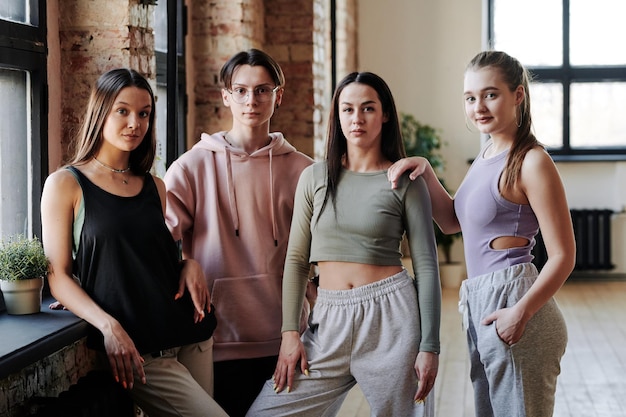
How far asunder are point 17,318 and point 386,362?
1009mm

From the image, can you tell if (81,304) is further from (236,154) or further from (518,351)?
(518,351)

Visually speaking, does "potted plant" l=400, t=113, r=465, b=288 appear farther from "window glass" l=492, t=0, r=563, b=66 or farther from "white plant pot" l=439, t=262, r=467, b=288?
"window glass" l=492, t=0, r=563, b=66

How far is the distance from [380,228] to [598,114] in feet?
22.9

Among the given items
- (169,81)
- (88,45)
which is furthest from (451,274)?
(88,45)

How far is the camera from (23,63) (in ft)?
9.36

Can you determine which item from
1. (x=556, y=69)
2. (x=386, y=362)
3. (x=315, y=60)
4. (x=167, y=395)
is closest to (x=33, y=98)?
(x=167, y=395)

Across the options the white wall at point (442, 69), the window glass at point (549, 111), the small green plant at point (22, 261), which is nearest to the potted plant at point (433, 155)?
the white wall at point (442, 69)

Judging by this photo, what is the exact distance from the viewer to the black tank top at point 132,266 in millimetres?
2311

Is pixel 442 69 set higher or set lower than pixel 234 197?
higher

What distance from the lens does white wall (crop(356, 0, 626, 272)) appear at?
8.61 metres

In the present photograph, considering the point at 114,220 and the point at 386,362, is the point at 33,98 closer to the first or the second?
the point at 114,220

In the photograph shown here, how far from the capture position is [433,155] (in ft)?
27.7

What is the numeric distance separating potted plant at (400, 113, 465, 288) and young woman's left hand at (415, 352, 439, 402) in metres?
5.75

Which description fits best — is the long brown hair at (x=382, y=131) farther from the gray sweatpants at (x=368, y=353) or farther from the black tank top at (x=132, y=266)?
the black tank top at (x=132, y=266)
